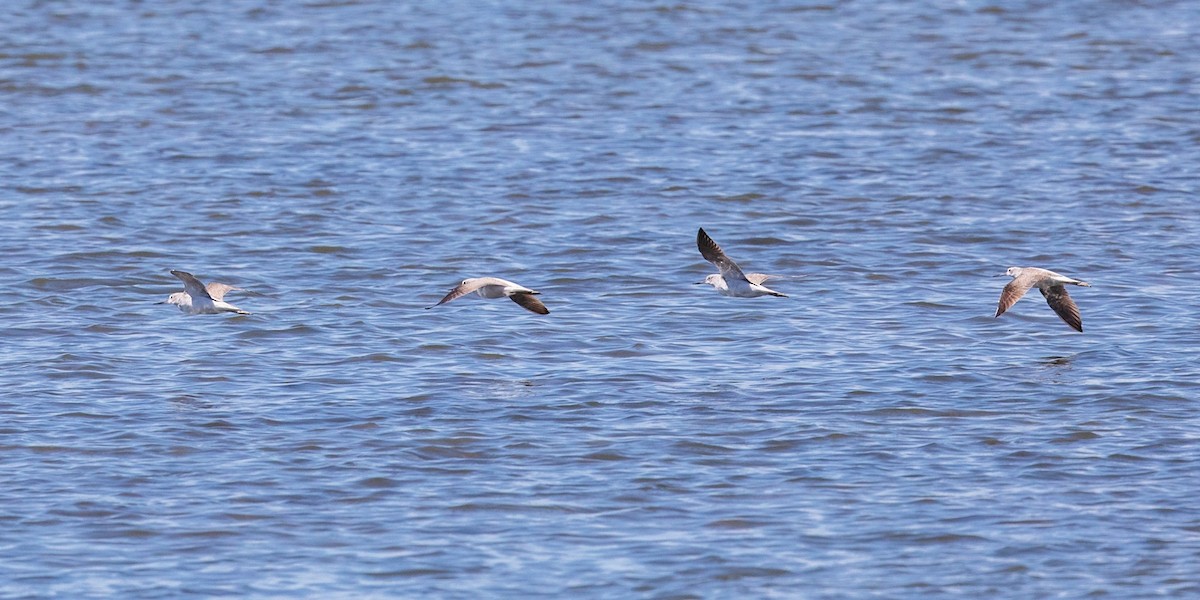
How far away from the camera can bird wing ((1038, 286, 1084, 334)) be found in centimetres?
1539

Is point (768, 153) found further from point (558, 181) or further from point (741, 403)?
point (741, 403)

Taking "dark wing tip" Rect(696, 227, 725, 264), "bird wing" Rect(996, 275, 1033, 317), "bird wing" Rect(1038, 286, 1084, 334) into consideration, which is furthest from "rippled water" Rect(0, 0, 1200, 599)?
"dark wing tip" Rect(696, 227, 725, 264)

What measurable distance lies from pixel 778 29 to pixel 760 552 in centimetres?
2152

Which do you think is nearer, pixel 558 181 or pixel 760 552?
pixel 760 552

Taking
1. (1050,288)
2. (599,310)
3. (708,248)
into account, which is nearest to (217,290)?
(599,310)

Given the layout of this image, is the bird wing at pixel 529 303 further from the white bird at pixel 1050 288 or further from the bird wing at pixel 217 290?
the white bird at pixel 1050 288

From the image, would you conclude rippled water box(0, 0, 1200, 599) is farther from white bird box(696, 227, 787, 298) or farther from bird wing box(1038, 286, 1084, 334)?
white bird box(696, 227, 787, 298)

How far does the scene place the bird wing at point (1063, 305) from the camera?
1539cm

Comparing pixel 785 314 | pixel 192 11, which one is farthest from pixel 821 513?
pixel 192 11

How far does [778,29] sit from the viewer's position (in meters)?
31.3

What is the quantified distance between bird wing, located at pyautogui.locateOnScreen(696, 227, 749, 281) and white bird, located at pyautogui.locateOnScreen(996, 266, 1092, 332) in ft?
7.31

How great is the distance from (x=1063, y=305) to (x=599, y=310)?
4240mm

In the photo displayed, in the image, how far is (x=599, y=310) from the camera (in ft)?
55.8

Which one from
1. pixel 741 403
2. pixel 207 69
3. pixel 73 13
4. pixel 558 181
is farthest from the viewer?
pixel 73 13
